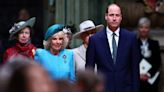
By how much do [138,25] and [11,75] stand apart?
24.1 feet

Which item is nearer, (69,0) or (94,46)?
(94,46)

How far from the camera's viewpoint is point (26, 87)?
56.5 inches

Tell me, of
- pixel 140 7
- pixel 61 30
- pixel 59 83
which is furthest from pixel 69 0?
pixel 59 83

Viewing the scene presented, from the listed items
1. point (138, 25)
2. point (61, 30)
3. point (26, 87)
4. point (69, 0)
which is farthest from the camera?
point (69, 0)

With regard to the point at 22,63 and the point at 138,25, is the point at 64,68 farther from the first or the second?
the point at 22,63

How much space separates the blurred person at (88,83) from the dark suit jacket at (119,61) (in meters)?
4.28

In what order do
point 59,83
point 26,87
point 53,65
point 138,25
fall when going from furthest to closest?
point 138,25
point 53,65
point 59,83
point 26,87

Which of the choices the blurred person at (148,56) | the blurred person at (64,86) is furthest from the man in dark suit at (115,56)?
the blurred person at (64,86)

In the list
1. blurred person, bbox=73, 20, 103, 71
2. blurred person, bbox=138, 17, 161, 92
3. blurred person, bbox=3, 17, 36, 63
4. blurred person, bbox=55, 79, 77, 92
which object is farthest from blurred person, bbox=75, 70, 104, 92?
blurred person, bbox=138, 17, 161, 92

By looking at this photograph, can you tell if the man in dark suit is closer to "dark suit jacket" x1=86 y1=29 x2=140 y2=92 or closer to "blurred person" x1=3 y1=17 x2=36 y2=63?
"dark suit jacket" x1=86 y1=29 x2=140 y2=92

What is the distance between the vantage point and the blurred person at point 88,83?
5.94 feet

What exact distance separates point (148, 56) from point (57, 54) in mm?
2358

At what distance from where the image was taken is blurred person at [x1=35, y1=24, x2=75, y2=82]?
6117 millimetres

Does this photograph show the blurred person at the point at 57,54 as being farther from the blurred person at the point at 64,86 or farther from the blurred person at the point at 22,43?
the blurred person at the point at 64,86
